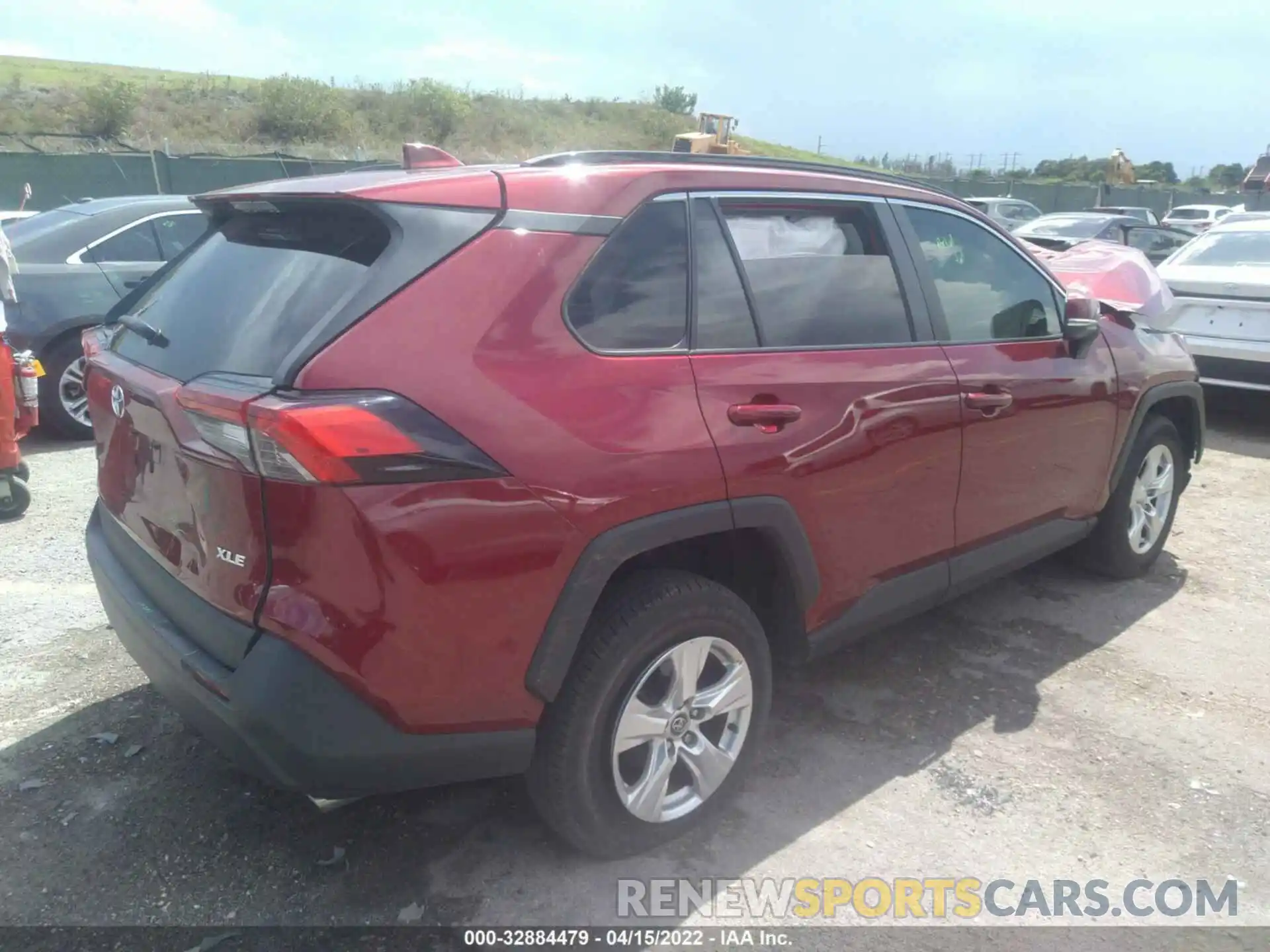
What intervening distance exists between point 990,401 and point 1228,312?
5432mm

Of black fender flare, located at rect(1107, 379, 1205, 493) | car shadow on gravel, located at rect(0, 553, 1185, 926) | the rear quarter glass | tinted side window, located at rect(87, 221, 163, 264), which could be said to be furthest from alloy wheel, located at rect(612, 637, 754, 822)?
tinted side window, located at rect(87, 221, 163, 264)

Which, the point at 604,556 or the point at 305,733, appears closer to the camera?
the point at 305,733

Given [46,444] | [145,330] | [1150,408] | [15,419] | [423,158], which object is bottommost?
[46,444]

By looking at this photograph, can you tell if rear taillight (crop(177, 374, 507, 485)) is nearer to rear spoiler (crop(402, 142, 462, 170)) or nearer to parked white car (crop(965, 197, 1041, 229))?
rear spoiler (crop(402, 142, 462, 170))

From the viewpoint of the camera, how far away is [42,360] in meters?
6.45

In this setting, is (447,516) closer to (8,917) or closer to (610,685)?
(610,685)

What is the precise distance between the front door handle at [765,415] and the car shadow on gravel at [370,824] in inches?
46.4

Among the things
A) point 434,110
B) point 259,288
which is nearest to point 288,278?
point 259,288

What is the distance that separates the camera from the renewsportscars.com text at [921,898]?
2549 mm

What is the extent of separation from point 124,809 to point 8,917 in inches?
16.9

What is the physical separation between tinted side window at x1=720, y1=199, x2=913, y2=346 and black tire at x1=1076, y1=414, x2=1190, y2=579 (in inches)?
73.8

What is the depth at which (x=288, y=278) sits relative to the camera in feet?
7.67

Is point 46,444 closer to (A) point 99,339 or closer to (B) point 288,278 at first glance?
(A) point 99,339

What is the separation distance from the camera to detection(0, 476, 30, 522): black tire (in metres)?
5.08
